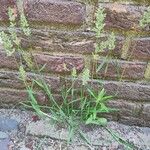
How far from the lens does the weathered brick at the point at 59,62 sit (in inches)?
67.2

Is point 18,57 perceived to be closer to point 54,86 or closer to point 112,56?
point 54,86

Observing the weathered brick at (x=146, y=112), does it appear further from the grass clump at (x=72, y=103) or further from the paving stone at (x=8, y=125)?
the paving stone at (x=8, y=125)

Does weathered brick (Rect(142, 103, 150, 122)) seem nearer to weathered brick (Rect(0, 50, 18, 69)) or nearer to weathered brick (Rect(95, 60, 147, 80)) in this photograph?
weathered brick (Rect(95, 60, 147, 80))

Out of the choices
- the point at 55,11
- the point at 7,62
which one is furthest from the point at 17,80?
the point at 55,11

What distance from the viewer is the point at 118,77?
1.76 m

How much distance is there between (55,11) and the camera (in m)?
1.54

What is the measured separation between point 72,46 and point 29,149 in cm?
57

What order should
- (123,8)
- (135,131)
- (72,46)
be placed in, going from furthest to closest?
(135,131), (72,46), (123,8)

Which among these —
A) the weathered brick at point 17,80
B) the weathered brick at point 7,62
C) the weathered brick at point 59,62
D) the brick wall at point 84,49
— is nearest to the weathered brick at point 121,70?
the brick wall at point 84,49

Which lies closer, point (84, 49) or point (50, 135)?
point (84, 49)

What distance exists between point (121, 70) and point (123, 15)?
0.31 m

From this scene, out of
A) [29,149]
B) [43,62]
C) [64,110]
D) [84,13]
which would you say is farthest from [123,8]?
[29,149]

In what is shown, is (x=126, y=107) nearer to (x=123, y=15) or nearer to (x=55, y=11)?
(x=123, y=15)

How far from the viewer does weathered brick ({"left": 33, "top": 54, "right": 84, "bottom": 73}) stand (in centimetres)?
171
